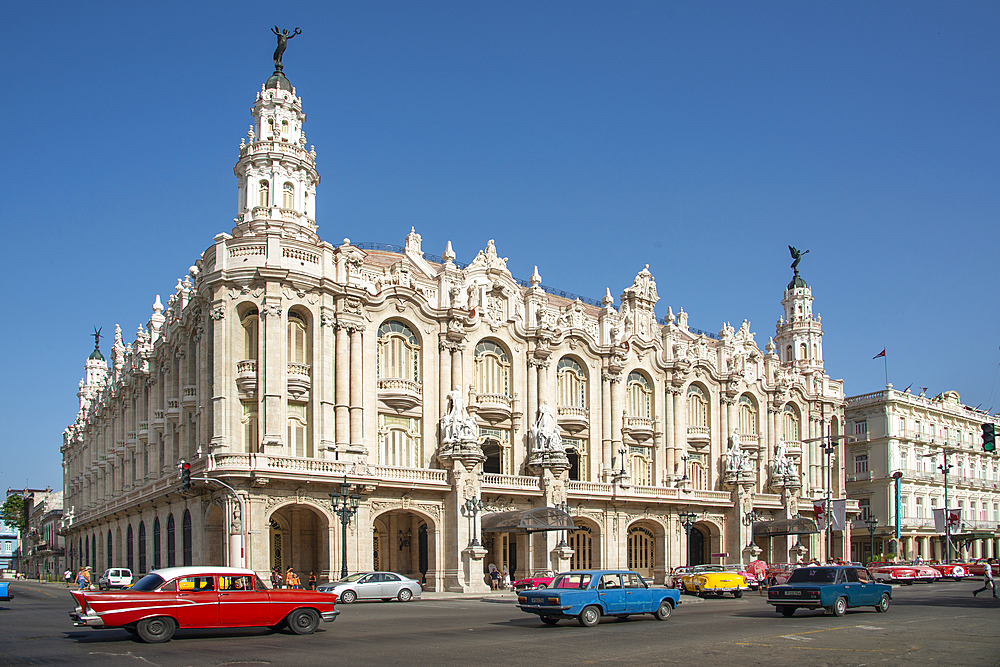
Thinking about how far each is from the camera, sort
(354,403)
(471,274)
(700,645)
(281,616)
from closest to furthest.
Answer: (700,645) < (281,616) < (354,403) < (471,274)

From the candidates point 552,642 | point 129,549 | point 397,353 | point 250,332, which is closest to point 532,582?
point 397,353

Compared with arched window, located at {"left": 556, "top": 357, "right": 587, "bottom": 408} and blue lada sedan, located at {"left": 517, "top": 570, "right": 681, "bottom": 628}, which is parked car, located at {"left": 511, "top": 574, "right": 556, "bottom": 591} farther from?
arched window, located at {"left": 556, "top": 357, "right": 587, "bottom": 408}

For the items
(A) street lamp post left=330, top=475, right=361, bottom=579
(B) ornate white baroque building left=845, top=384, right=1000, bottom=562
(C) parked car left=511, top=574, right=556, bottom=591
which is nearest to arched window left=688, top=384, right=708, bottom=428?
(B) ornate white baroque building left=845, top=384, right=1000, bottom=562

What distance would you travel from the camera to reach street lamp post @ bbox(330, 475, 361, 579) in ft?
137

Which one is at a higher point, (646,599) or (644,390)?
(644,390)

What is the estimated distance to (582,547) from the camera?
185 ft

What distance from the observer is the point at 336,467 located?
44.3m

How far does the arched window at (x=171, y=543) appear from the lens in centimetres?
4826

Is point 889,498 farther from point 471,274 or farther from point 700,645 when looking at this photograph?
point 700,645

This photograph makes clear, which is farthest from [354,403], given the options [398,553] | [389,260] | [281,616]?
[281,616]

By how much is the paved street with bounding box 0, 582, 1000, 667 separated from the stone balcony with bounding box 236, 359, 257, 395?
17450mm

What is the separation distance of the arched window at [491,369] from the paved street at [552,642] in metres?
26.1

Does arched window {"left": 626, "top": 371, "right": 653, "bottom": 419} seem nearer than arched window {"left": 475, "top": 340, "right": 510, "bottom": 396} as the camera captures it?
No

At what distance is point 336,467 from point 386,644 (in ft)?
80.9
